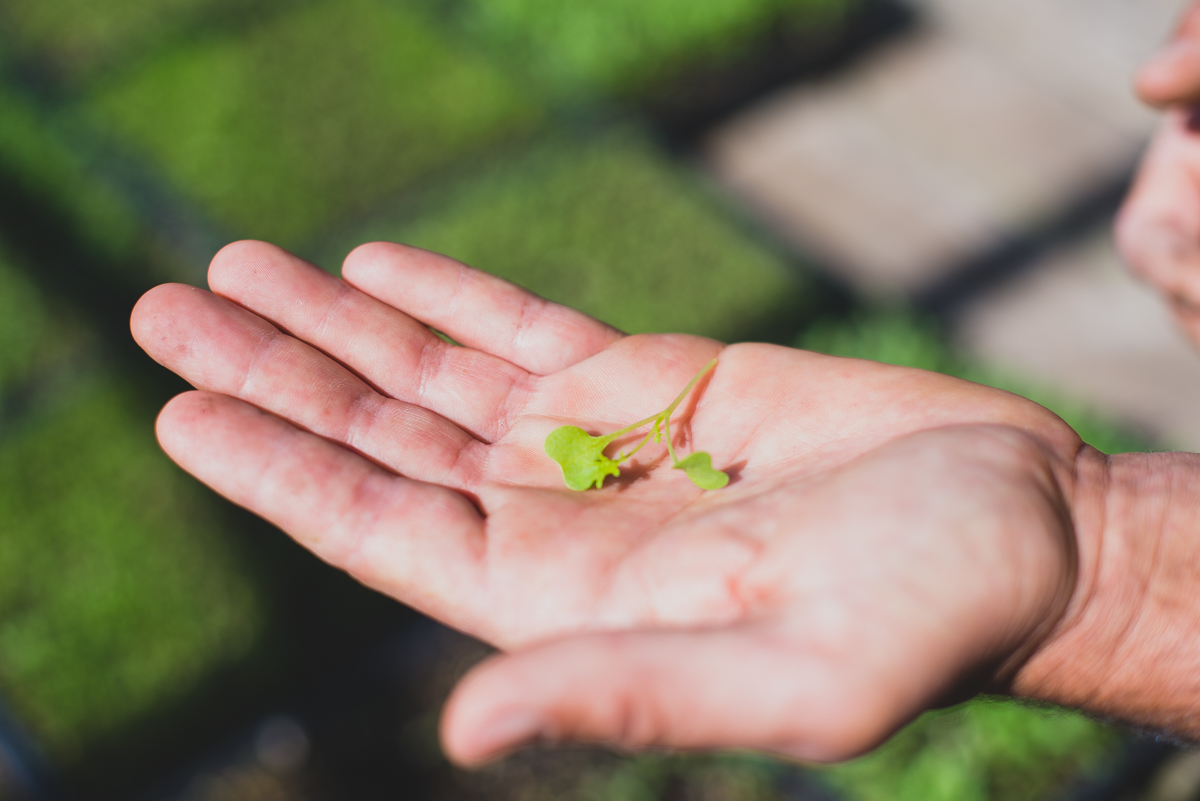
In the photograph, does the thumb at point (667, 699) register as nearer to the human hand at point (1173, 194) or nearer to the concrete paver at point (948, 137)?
the human hand at point (1173, 194)

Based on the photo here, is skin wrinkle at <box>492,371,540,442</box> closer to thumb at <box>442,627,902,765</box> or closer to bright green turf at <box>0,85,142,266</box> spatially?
thumb at <box>442,627,902,765</box>

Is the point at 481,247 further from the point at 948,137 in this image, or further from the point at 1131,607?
the point at 1131,607

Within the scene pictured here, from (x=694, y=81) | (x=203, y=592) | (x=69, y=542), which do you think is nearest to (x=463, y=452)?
(x=203, y=592)

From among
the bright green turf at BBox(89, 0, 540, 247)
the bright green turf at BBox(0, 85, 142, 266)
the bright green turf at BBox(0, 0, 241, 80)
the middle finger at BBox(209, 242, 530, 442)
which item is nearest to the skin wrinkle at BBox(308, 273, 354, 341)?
the middle finger at BBox(209, 242, 530, 442)

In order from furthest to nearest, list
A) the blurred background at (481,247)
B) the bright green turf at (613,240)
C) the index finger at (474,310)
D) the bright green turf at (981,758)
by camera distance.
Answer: the bright green turf at (613,240) < the blurred background at (481,247) < the bright green turf at (981,758) < the index finger at (474,310)

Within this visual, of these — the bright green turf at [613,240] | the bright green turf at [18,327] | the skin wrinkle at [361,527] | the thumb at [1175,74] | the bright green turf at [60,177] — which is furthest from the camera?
the bright green turf at [60,177]

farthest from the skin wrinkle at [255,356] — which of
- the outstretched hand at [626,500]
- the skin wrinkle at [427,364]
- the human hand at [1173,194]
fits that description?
the human hand at [1173,194]

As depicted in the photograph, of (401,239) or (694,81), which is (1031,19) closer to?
(694,81)
